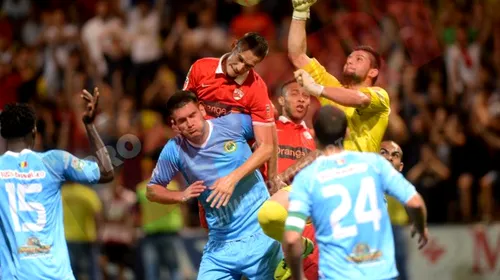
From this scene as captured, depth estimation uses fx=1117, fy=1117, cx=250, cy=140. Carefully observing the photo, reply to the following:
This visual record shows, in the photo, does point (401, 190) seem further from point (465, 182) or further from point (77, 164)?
point (465, 182)

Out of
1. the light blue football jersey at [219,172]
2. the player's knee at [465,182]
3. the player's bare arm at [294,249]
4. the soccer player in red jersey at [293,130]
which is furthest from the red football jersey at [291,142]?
the player's knee at [465,182]

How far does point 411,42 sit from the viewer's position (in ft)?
65.2

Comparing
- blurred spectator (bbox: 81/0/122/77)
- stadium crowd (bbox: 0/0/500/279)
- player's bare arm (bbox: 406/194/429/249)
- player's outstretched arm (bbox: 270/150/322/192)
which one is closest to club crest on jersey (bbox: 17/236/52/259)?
player's outstretched arm (bbox: 270/150/322/192)

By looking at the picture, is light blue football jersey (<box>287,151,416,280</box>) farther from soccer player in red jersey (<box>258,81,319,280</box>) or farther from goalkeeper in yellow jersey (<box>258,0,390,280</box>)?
soccer player in red jersey (<box>258,81,319,280</box>)

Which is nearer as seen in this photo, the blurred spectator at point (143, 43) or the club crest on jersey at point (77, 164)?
the club crest on jersey at point (77, 164)

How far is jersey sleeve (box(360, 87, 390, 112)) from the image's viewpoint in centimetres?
1073

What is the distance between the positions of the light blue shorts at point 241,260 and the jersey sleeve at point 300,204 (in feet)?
7.37

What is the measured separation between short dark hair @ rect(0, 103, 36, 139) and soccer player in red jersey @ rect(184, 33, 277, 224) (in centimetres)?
199

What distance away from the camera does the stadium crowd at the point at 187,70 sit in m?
18.4

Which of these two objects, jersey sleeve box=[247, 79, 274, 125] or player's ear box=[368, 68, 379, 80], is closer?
player's ear box=[368, 68, 379, 80]

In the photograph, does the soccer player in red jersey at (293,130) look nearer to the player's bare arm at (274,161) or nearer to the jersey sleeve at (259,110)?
the player's bare arm at (274,161)

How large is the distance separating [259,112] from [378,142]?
48.7 inches

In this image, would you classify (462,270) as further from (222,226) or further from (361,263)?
(361,263)

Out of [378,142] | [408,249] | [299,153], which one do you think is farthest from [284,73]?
[378,142]
